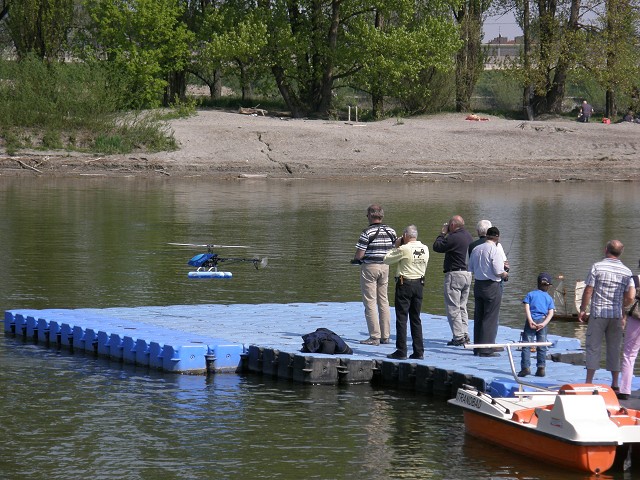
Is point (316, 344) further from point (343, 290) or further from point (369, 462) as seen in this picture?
point (343, 290)

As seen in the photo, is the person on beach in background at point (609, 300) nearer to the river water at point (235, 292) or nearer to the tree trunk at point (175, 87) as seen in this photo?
the river water at point (235, 292)

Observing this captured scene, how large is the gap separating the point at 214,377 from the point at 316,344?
4.15 feet

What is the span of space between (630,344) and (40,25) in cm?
4503

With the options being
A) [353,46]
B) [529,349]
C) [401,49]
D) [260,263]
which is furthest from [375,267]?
[353,46]

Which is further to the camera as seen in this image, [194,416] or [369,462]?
[194,416]

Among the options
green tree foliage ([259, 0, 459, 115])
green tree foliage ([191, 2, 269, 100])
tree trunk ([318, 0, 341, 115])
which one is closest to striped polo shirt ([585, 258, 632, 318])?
green tree foliage ([191, 2, 269, 100])

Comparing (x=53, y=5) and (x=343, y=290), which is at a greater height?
(x=53, y=5)

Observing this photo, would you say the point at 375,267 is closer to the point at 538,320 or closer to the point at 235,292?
the point at 538,320

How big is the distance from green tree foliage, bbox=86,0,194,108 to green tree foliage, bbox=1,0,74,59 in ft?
4.16

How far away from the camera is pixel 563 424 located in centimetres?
1150

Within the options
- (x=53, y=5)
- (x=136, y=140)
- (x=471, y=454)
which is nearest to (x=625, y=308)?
(x=471, y=454)

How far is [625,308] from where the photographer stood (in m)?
12.8

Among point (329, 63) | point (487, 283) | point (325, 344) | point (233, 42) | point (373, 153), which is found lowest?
point (325, 344)

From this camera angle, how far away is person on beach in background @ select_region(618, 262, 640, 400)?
500 inches
